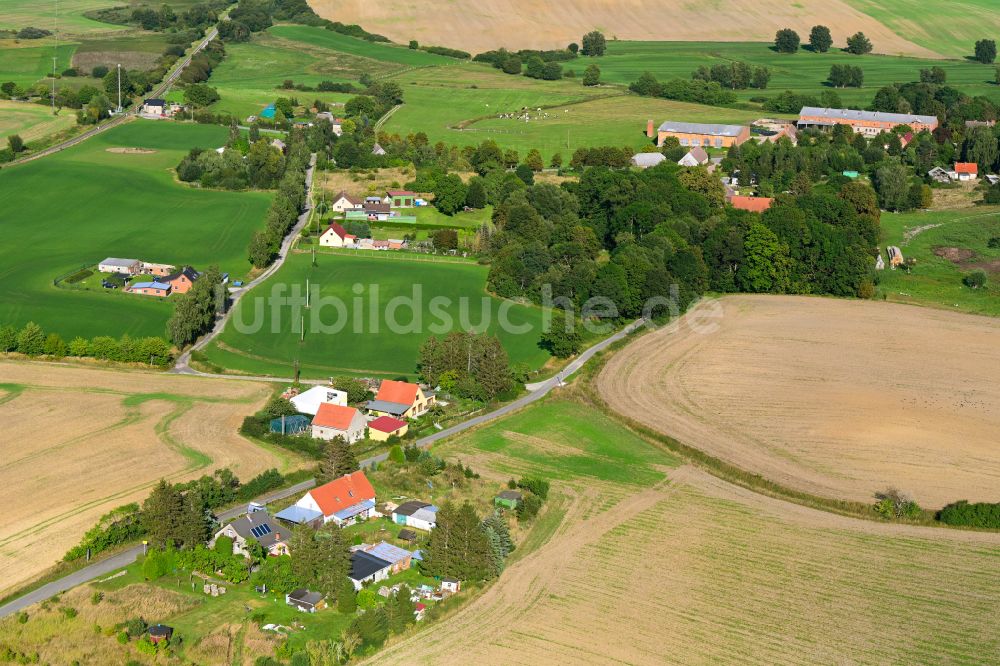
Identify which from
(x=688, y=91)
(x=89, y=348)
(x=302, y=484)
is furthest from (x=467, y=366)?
(x=688, y=91)

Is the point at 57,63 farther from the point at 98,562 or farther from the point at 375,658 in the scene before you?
the point at 375,658

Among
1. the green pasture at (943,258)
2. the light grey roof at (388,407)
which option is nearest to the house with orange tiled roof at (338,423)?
the light grey roof at (388,407)

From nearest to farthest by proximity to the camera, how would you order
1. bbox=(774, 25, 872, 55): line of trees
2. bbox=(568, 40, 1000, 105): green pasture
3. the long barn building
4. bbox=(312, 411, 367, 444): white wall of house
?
bbox=(312, 411, 367, 444): white wall of house < the long barn building < bbox=(568, 40, 1000, 105): green pasture < bbox=(774, 25, 872, 55): line of trees

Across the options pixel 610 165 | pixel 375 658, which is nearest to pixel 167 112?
pixel 610 165

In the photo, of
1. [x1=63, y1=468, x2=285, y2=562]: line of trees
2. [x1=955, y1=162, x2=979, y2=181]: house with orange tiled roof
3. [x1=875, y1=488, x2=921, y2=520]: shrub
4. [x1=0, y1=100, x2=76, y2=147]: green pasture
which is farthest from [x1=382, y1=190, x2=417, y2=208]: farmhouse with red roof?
[x1=875, y1=488, x2=921, y2=520]: shrub

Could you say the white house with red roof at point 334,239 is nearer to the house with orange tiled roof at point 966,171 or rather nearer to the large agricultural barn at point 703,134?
the large agricultural barn at point 703,134

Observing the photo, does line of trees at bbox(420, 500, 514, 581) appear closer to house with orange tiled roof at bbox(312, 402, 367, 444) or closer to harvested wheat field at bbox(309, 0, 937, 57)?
house with orange tiled roof at bbox(312, 402, 367, 444)

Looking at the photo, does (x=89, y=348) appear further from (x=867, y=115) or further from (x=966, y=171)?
(x=867, y=115)
